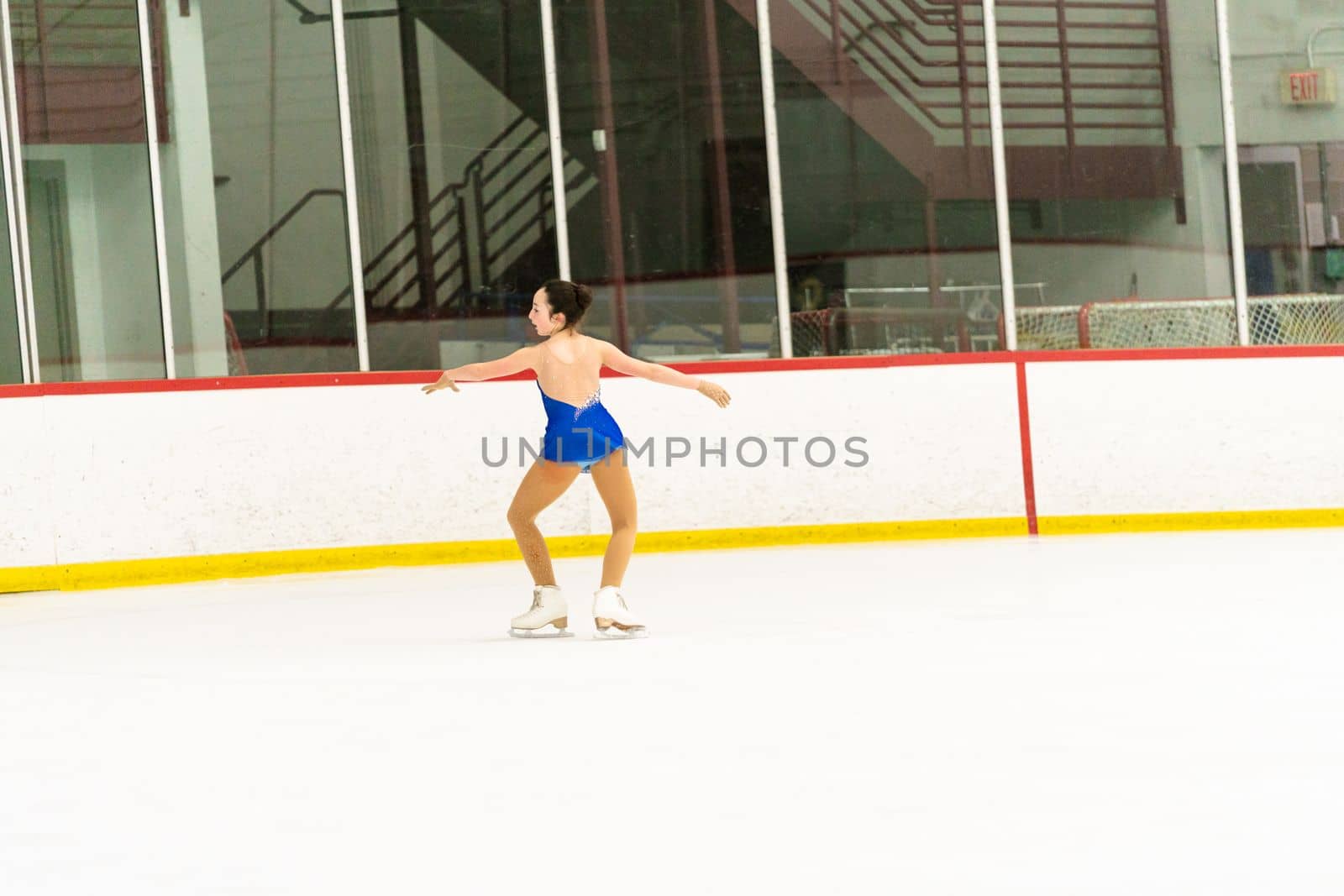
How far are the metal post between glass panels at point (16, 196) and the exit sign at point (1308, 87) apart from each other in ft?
26.8

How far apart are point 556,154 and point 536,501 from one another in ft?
17.2

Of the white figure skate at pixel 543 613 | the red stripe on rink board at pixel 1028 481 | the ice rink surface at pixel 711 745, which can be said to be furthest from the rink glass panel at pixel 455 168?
the white figure skate at pixel 543 613

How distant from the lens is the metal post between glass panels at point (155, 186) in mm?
10688

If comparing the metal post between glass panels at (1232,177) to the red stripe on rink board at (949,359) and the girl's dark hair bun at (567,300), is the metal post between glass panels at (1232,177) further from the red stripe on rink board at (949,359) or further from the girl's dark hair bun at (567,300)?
the girl's dark hair bun at (567,300)

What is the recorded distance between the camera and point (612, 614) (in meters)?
6.33

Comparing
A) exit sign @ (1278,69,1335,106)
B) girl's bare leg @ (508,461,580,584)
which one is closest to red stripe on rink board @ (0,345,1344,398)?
exit sign @ (1278,69,1335,106)

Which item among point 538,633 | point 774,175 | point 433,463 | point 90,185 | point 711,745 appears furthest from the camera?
point 774,175

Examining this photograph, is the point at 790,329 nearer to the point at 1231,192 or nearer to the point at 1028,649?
the point at 1231,192

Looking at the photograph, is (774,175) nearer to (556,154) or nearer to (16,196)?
(556,154)

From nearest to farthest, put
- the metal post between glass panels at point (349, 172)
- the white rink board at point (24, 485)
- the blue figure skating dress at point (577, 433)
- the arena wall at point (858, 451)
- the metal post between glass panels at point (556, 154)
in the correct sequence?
1. the blue figure skating dress at point (577, 433)
2. the white rink board at point (24, 485)
3. the arena wall at point (858, 451)
4. the metal post between glass panels at point (349, 172)
5. the metal post between glass panels at point (556, 154)

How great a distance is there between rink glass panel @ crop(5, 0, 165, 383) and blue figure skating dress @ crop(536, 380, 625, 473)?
5234 mm

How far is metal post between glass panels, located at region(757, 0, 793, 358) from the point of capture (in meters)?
11.2

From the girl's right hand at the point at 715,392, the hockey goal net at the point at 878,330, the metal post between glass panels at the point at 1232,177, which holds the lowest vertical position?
the girl's right hand at the point at 715,392

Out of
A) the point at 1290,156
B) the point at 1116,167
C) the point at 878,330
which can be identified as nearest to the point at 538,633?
the point at 878,330
